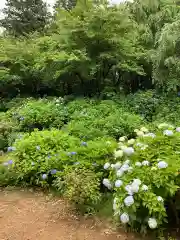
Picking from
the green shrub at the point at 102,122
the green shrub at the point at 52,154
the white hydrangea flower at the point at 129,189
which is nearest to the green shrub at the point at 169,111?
the green shrub at the point at 102,122

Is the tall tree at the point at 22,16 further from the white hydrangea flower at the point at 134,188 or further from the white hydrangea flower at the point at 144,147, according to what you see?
the white hydrangea flower at the point at 134,188

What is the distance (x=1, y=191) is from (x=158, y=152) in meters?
2.35

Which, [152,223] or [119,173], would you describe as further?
[119,173]

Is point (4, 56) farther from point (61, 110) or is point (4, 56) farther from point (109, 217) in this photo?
A: point (109, 217)

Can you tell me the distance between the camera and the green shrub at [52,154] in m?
3.81

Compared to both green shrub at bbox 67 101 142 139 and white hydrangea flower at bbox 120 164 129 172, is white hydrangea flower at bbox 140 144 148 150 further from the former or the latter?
green shrub at bbox 67 101 142 139

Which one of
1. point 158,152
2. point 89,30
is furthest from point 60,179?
point 89,30

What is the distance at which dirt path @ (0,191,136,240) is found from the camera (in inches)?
118

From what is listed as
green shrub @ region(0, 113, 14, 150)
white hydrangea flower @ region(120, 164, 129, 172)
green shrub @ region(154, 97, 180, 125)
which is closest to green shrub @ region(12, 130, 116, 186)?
white hydrangea flower @ region(120, 164, 129, 172)

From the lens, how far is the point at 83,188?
3307mm

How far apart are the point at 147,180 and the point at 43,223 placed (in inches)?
51.0

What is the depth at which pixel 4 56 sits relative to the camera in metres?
9.32

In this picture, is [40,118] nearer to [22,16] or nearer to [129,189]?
[129,189]

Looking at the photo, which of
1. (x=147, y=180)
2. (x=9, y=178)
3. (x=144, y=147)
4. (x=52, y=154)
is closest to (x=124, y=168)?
(x=147, y=180)
